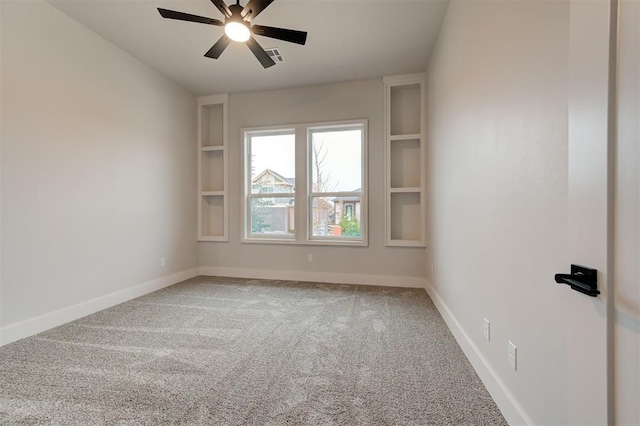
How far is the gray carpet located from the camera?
4.83ft

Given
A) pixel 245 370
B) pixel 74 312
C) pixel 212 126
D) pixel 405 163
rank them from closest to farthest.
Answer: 1. pixel 245 370
2. pixel 74 312
3. pixel 405 163
4. pixel 212 126

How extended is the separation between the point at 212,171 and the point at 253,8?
305 centimetres

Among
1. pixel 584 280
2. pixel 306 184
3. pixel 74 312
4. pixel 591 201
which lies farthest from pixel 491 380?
pixel 74 312

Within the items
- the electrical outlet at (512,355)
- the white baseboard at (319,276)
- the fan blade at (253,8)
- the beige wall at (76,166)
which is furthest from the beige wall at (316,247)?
the electrical outlet at (512,355)

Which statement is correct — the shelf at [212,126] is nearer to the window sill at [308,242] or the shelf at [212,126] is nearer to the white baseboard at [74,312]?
the window sill at [308,242]

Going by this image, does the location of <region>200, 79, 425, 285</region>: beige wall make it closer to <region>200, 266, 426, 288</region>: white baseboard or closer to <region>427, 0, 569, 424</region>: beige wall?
<region>200, 266, 426, 288</region>: white baseboard

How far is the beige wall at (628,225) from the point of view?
0.57m

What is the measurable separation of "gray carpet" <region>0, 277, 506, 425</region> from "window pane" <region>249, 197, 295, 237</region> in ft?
5.22

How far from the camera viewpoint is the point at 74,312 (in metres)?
2.76

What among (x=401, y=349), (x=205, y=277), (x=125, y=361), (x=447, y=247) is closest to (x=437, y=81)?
(x=447, y=247)

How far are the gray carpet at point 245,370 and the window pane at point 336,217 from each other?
1398mm

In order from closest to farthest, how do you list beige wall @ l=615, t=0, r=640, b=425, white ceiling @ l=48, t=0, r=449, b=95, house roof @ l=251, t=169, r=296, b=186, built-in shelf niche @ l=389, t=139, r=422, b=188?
beige wall @ l=615, t=0, r=640, b=425
white ceiling @ l=48, t=0, r=449, b=95
built-in shelf niche @ l=389, t=139, r=422, b=188
house roof @ l=251, t=169, r=296, b=186

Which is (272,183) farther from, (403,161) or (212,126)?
(403,161)

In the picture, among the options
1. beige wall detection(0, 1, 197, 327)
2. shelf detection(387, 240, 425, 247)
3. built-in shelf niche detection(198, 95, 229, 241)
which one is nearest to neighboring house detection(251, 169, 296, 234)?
built-in shelf niche detection(198, 95, 229, 241)
